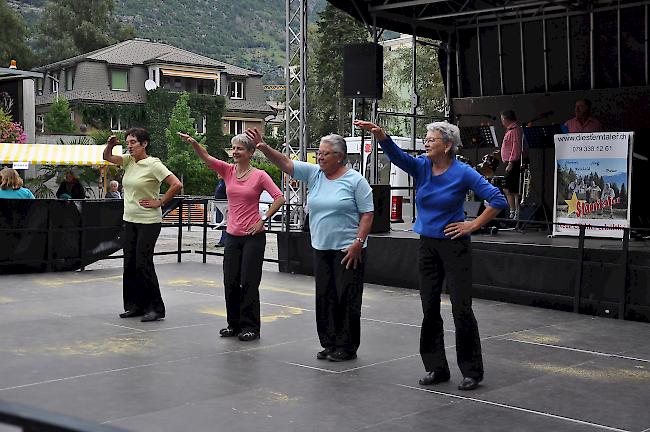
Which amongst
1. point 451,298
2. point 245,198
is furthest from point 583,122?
point 451,298

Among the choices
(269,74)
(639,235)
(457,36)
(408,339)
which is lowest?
(408,339)

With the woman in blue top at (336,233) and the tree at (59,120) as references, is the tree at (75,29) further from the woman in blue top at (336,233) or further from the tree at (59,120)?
the woman in blue top at (336,233)

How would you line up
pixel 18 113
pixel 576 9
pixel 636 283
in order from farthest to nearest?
1. pixel 18 113
2. pixel 576 9
3. pixel 636 283

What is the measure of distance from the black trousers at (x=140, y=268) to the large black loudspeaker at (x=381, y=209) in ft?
15.3

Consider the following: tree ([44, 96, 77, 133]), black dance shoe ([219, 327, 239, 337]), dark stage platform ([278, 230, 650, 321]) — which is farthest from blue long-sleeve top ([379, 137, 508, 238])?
tree ([44, 96, 77, 133])

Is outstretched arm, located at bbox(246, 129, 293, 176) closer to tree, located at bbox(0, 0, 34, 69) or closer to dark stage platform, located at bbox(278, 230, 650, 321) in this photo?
dark stage platform, located at bbox(278, 230, 650, 321)

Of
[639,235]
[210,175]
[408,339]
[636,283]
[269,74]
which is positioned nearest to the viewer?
[408,339]

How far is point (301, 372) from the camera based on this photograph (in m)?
6.53

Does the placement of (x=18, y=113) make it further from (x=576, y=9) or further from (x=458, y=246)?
(x=458, y=246)

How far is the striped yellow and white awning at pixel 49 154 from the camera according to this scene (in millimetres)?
32094

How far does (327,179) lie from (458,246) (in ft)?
4.59

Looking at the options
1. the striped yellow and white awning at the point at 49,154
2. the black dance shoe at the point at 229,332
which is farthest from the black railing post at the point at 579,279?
the striped yellow and white awning at the point at 49,154

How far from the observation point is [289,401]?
5.63m

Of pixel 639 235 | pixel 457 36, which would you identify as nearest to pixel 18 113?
pixel 457 36
